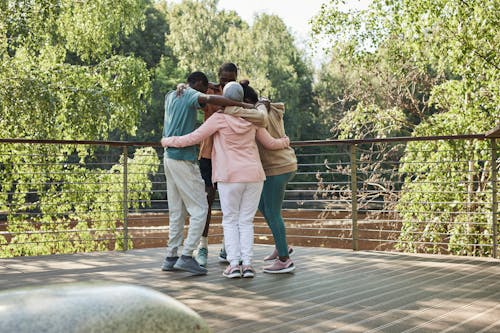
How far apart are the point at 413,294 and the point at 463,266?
1.24 meters

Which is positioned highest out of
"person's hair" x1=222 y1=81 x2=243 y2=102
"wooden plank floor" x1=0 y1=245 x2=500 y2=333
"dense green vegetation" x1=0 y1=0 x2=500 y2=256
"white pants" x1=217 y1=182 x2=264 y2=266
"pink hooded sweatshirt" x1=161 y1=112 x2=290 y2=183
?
"dense green vegetation" x1=0 y1=0 x2=500 y2=256

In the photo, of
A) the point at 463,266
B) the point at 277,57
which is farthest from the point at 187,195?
the point at 277,57

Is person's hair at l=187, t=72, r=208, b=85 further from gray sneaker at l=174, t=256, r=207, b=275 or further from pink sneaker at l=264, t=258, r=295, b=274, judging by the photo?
pink sneaker at l=264, t=258, r=295, b=274

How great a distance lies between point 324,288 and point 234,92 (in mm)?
1421

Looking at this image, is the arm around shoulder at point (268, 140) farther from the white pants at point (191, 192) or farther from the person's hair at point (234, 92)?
the white pants at point (191, 192)

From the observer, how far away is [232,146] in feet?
14.8

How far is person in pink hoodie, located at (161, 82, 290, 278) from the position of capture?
14.8 feet

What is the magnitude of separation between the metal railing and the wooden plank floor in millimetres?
333

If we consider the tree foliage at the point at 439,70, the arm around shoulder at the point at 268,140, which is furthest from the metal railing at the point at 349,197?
the arm around shoulder at the point at 268,140

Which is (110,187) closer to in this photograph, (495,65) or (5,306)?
(495,65)

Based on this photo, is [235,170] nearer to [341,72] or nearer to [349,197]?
[349,197]

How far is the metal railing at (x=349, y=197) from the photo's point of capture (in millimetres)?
6188

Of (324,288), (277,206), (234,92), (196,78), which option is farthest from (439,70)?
(324,288)

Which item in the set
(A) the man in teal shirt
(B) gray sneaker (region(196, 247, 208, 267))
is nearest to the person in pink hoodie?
(A) the man in teal shirt
